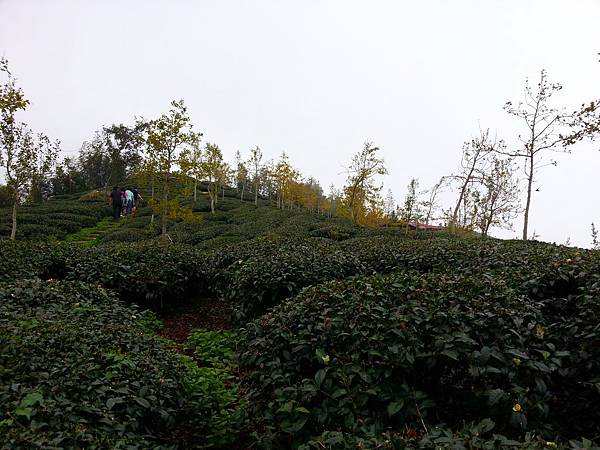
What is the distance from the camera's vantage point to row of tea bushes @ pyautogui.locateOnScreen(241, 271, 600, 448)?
2482mm

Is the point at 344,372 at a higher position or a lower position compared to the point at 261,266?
lower

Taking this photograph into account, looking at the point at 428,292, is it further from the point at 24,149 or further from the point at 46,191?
the point at 46,191

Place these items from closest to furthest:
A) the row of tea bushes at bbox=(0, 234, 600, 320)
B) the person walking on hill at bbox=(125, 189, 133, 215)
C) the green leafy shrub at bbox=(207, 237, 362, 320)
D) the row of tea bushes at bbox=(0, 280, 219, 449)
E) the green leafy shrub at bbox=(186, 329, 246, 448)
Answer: the row of tea bushes at bbox=(0, 280, 219, 449), the green leafy shrub at bbox=(186, 329, 246, 448), the row of tea bushes at bbox=(0, 234, 600, 320), the green leafy shrub at bbox=(207, 237, 362, 320), the person walking on hill at bbox=(125, 189, 133, 215)

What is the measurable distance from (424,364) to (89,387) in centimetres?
237

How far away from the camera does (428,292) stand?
338 cm

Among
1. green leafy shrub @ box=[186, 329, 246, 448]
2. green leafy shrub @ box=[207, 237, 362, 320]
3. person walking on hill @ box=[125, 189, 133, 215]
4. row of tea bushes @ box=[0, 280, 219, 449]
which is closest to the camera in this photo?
row of tea bushes @ box=[0, 280, 219, 449]

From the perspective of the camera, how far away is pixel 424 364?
288 centimetres

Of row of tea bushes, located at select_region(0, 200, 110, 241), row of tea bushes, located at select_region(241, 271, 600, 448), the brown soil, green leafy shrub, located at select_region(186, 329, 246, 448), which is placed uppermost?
row of tea bushes, located at select_region(0, 200, 110, 241)

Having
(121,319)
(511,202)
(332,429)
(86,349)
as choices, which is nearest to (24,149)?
(121,319)

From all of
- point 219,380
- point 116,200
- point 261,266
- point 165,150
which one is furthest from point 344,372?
point 116,200

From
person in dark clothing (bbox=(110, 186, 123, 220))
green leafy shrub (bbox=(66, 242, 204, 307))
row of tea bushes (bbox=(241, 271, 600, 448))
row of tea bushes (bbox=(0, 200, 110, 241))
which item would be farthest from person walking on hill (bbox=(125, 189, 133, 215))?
row of tea bushes (bbox=(241, 271, 600, 448))

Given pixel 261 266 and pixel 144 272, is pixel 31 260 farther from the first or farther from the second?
pixel 261 266

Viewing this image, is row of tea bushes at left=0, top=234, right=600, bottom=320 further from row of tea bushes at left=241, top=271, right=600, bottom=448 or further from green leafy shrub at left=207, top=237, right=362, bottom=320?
row of tea bushes at left=241, top=271, right=600, bottom=448

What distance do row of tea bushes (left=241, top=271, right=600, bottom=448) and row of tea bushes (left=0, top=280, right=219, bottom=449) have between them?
2.11 feet
